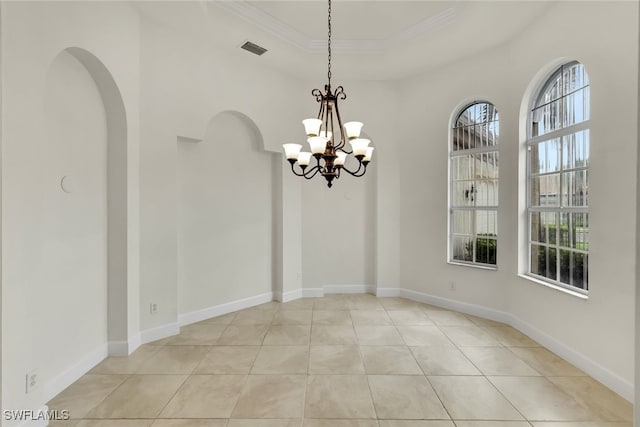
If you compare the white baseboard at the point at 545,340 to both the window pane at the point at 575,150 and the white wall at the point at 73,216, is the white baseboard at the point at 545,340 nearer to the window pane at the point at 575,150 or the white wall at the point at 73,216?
the window pane at the point at 575,150

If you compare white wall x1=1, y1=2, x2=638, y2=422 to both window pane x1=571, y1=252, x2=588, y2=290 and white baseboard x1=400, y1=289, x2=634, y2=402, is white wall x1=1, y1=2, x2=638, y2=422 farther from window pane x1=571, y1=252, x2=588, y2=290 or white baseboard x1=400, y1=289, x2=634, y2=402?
window pane x1=571, y1=252, x2=588, y2=290

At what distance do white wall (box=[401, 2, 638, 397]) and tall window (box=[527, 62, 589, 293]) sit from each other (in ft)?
0.51

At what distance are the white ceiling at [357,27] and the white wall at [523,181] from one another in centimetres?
32

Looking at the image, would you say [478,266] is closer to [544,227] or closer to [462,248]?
[462,248]

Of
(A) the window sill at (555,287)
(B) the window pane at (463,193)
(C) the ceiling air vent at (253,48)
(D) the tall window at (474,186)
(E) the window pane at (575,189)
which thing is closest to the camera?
(A) the window sill at (555,287)

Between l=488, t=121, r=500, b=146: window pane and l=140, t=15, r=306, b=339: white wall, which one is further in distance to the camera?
l=488, t=121, r=500, b=146: window pane

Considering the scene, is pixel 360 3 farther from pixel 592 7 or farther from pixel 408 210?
pixel 408 210

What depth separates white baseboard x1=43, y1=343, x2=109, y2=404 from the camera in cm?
236

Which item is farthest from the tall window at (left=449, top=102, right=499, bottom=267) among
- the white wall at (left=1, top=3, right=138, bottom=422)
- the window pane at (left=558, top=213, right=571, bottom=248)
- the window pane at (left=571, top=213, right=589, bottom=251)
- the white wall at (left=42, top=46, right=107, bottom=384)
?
the white wall at (left=42, top=46, right=107, bottom=384)

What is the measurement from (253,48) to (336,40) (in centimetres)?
109

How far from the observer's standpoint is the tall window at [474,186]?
13.5 ft

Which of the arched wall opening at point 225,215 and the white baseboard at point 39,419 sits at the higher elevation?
the arched wall opening at point 225,215

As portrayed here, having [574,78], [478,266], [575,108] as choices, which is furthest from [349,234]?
[574,78]

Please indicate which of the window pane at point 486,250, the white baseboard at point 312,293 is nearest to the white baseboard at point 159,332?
the white baseboard at point 312,293
